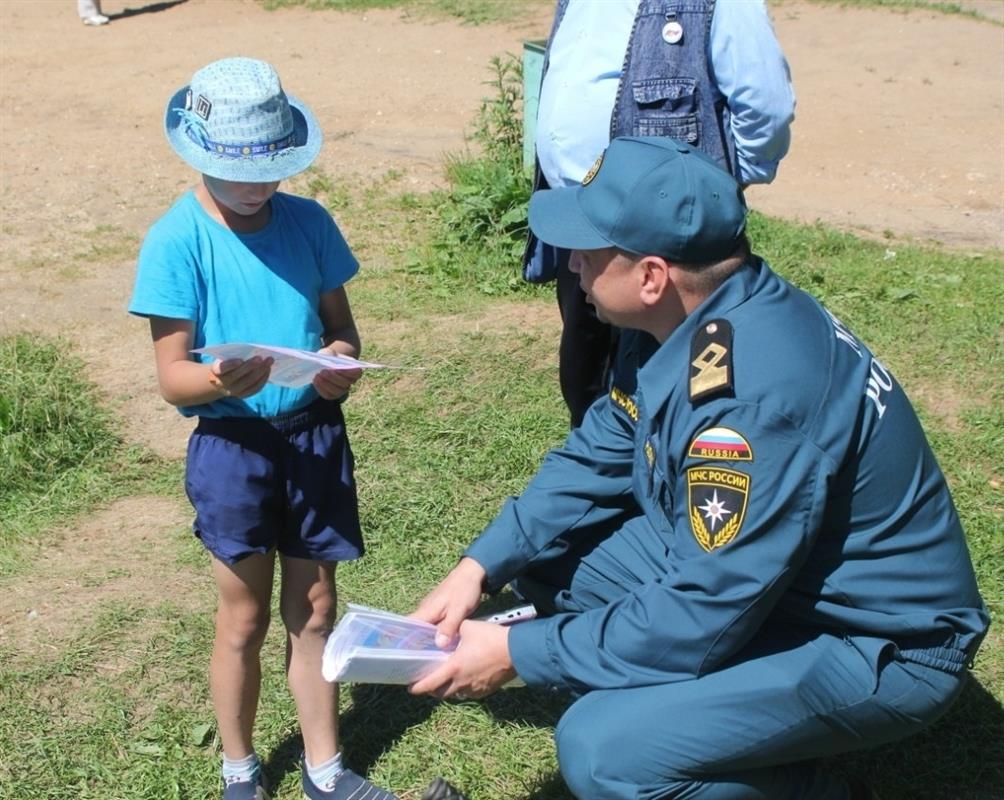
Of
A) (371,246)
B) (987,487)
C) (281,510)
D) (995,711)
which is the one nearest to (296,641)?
(281,510)

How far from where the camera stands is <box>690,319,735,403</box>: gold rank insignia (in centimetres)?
223

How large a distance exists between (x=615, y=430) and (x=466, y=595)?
0.49m

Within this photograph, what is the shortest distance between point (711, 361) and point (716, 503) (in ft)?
0.81

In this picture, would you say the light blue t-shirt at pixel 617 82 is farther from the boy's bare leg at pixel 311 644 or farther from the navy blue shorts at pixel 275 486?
the boy's bare leg at pixel 311 644

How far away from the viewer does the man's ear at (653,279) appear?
2367mm

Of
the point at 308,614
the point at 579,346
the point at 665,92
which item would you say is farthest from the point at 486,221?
the point at 308,614

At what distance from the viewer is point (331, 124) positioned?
29.6 feet

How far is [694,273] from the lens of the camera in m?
2.38

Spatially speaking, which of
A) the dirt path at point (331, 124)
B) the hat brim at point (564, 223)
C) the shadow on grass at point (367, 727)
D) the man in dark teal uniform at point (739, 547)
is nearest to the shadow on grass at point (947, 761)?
the man in dark teal uniform at point (739, 547)

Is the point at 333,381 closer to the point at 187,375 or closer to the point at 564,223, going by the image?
the point at 187,375

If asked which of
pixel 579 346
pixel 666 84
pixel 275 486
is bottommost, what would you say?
pixel 579 346

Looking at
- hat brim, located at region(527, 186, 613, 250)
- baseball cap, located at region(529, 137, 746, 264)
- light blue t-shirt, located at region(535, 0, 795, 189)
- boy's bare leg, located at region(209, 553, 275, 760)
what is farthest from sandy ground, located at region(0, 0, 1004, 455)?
baseball cap, located at region(529, 137, 746, 264)

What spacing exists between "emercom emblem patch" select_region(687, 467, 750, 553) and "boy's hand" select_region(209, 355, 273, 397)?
827mm

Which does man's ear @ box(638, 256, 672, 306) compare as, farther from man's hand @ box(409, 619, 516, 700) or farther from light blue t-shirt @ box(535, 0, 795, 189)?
light blue t-shirt @ box(535, 0, 795, 189)
